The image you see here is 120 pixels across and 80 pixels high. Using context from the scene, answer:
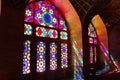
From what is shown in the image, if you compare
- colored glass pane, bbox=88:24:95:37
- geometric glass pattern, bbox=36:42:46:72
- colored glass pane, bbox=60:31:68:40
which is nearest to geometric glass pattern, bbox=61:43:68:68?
colored glass pane, bbox=60:31:68:40

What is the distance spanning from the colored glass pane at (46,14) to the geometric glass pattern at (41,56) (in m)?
0.78

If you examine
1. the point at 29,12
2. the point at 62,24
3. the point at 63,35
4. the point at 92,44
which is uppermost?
the point at 29,12

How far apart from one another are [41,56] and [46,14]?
1.54 meters

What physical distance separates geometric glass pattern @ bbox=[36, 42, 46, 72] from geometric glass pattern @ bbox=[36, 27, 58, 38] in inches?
12.4

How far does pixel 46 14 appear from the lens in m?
6.51

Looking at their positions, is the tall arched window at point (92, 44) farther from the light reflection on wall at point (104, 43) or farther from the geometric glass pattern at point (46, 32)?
the geometric glass pattern at point (46, 32)

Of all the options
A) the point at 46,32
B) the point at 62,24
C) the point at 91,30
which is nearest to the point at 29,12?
the point at 46,32

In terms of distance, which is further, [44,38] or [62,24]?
[62,24]

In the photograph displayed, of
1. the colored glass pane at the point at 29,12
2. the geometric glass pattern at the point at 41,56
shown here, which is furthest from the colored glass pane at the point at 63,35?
the colored glass pane at the point at 29,12

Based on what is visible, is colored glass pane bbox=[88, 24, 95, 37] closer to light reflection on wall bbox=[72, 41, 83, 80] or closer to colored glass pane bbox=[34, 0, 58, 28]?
light reflection on wall bbox=[72, 41, 83, 80]

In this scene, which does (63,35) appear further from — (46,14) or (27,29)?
(27,29)

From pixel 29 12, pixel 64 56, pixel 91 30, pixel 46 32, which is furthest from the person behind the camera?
pixel 91 30

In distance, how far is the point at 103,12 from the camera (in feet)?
29.0

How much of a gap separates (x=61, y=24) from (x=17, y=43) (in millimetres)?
2882
